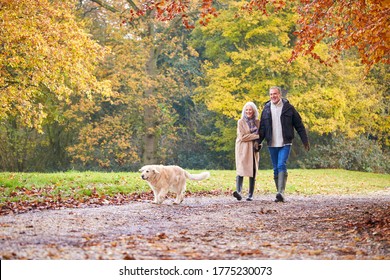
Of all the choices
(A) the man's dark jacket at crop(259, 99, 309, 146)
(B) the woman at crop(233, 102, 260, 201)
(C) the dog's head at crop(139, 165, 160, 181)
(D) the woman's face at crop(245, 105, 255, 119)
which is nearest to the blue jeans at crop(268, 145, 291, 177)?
(A) the man's dark jacket at crop(259, 99, 309, 146)

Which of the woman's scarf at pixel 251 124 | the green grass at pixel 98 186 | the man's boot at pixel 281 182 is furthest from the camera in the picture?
the green grass at pixel 98 186

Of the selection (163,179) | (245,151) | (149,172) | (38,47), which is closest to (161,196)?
(163,179)

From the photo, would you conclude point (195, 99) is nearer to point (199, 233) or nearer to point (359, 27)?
point (359, 27)

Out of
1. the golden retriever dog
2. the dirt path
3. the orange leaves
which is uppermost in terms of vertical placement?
the orange leaves

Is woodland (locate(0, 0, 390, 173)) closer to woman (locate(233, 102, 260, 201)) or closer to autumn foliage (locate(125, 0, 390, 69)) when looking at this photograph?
woman (locate(233, 102, 260, 201))

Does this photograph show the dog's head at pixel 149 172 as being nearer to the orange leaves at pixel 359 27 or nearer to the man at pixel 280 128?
the man at pixel 280 128

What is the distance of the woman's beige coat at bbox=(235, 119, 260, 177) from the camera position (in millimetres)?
13062

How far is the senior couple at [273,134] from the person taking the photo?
41.1 ft

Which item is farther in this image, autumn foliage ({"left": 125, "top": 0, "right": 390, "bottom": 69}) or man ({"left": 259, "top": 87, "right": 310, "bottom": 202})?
man ({"left": 259, "top": 87, "right": 310, "bottom": 202})

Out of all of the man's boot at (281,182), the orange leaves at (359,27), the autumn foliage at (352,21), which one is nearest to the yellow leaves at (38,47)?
the autumn foliage at (352,21)

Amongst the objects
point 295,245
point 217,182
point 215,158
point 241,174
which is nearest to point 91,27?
point 215,158

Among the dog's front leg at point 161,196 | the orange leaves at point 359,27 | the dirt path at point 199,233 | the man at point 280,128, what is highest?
the orange leaves at point 359,27

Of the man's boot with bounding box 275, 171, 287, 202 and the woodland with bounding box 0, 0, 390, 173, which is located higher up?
the woodland with bounding box 0, 0, 390, 173

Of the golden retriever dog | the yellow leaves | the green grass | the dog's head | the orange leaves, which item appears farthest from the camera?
the yellow leaves
